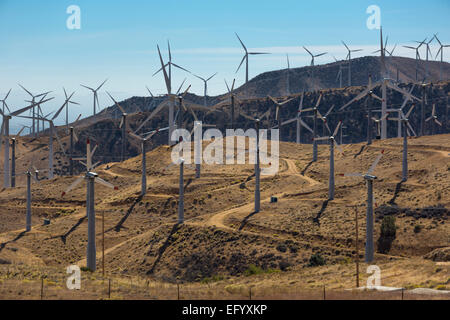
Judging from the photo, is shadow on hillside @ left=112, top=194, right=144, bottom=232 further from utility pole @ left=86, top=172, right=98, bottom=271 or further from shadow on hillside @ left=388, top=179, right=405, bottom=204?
shadow on hillside @ left=388, top=179, right=405, bottom=204

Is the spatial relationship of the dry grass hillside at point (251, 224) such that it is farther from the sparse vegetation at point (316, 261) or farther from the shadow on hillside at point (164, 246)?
the sparse vegetation at point (316, 261)

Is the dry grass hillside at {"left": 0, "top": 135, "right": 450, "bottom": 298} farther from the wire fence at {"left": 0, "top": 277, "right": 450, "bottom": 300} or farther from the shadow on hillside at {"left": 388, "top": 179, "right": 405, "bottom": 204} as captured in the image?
the wire fence at {"left": 0, "top": 277, "right": 450, "bottom": 300}

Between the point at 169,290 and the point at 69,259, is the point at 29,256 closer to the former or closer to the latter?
the point at 69,259

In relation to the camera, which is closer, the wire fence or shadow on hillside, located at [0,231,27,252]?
the wire fence

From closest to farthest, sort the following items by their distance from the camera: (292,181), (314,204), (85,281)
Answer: (85,281), (314,204), (292,181)

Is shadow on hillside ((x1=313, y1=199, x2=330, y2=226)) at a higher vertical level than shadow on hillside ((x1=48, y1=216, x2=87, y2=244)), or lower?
higher

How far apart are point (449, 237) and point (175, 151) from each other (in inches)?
3789

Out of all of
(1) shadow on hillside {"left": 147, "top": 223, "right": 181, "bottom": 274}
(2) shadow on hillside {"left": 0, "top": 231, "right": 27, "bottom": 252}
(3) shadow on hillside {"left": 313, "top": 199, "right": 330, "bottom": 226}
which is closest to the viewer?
(1) shadow on hillside {"left": 147, "top": 223, "right": 181, "bottom": 274}

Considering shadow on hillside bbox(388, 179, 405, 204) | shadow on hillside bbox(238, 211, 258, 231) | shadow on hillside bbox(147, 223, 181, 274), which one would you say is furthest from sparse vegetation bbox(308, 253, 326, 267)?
shadow on hillside bbox(388, 179, 405, 204)

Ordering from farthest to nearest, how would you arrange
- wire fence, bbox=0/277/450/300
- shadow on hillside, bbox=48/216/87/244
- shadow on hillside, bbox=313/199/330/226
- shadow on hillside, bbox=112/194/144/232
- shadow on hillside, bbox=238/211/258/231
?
shadow on hillside, bbox=112/194/144/232 → shadow on hillside, bbox=48/216/87/244 → shadow on hillside, bbox=238/211/258/231 → shadow on hillside, bbox=313/199/330/226 → wire fence, bbox=0/277/450/300

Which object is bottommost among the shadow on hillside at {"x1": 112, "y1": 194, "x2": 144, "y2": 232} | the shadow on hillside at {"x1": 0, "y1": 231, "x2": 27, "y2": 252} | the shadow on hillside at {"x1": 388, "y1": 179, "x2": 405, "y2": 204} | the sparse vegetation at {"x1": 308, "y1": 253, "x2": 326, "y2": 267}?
the shadow on hillside at {"x1": 0, "y1": 231, "x2": 27, "y2": 252}
